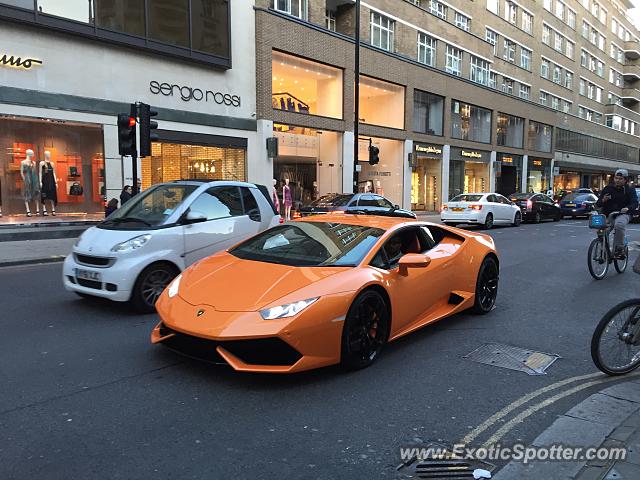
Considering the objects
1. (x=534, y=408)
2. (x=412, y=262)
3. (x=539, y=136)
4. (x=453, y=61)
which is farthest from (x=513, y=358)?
(x=539, y=136)

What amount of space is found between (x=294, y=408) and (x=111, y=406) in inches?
51.9

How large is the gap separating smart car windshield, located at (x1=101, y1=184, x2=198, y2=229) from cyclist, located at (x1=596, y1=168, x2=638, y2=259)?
24.4 feet

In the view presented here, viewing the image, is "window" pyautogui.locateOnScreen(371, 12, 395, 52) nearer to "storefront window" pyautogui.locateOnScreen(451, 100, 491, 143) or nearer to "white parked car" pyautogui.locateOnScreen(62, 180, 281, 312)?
"storefront window" pyautogui.locateOnScreen(451, 100, 491, 143)

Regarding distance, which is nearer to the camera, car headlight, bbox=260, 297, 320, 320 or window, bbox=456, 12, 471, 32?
car headlight, bbox=260, 297, 320, 320

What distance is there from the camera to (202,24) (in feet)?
63.1

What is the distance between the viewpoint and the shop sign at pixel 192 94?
18047 mm

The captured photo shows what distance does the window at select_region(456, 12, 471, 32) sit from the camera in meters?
33.9

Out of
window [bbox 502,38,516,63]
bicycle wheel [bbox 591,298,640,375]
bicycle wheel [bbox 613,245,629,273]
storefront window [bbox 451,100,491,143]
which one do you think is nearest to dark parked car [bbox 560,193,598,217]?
storefront window [bbox 451,100,491,143]

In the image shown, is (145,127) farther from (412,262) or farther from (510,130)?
(510,130)

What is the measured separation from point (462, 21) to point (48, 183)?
94.1 ft

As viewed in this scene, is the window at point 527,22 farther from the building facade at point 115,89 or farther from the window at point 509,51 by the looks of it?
the building facade at point 115,89

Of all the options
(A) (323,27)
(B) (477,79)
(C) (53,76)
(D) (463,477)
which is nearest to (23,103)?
(C) (53,76)

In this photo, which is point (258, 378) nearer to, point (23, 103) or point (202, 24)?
point (23, 103)

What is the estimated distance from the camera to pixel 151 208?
709cm
